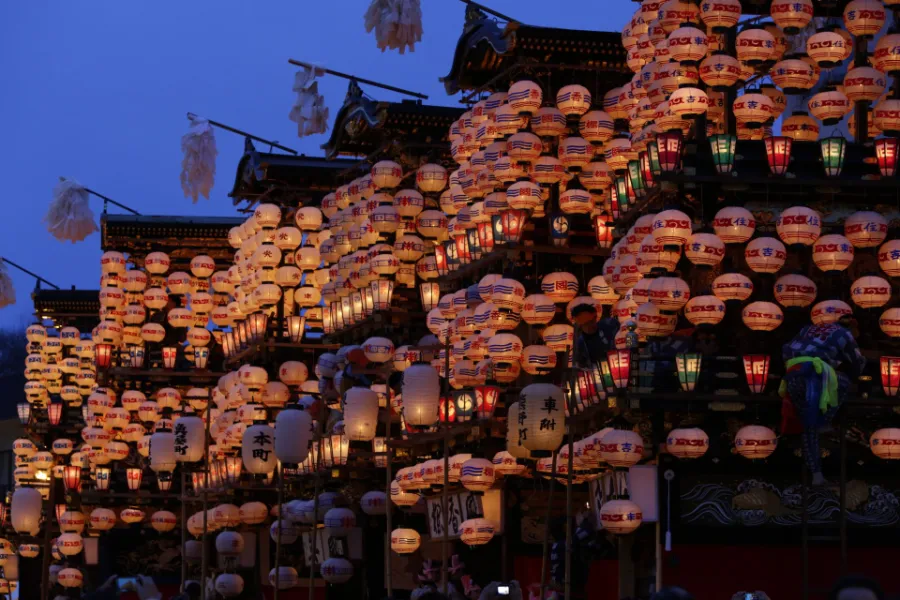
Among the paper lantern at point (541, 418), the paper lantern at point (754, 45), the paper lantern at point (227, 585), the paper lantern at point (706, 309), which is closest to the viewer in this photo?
the paper lantern at point (706, 309)

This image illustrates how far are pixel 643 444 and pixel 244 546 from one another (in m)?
18.0

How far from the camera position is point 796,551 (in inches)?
813

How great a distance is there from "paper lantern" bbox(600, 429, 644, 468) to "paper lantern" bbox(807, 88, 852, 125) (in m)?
4.58

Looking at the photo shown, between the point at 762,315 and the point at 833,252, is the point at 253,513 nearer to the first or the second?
the point at 762,315

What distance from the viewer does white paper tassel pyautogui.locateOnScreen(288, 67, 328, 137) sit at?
114 ft

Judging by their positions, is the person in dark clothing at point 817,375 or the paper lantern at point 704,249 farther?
the paper lantern at point 704,249

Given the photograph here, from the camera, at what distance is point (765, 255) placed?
788 inches

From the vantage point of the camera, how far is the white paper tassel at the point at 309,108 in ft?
114

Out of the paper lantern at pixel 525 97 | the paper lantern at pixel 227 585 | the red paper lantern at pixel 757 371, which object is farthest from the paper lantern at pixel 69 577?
the red paper lantern at pixel 757 371

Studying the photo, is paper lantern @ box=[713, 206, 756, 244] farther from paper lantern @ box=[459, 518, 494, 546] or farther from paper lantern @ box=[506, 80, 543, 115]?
paper lantern @ box=[459, 518, 494, 546]

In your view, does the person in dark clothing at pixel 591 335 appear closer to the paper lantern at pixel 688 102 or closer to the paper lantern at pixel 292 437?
the paper lantern at pixel 688 102

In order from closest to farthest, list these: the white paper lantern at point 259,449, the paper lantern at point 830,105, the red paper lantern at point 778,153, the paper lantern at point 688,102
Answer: the red paper lantern at point 778,153 → the paper lantern at point 830,105 → the paper lantern at point 688,102 → the white paper lantern at point 259,449

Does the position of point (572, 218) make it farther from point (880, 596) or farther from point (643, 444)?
point (880, 596)

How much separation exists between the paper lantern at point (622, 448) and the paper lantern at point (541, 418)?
1220mm
